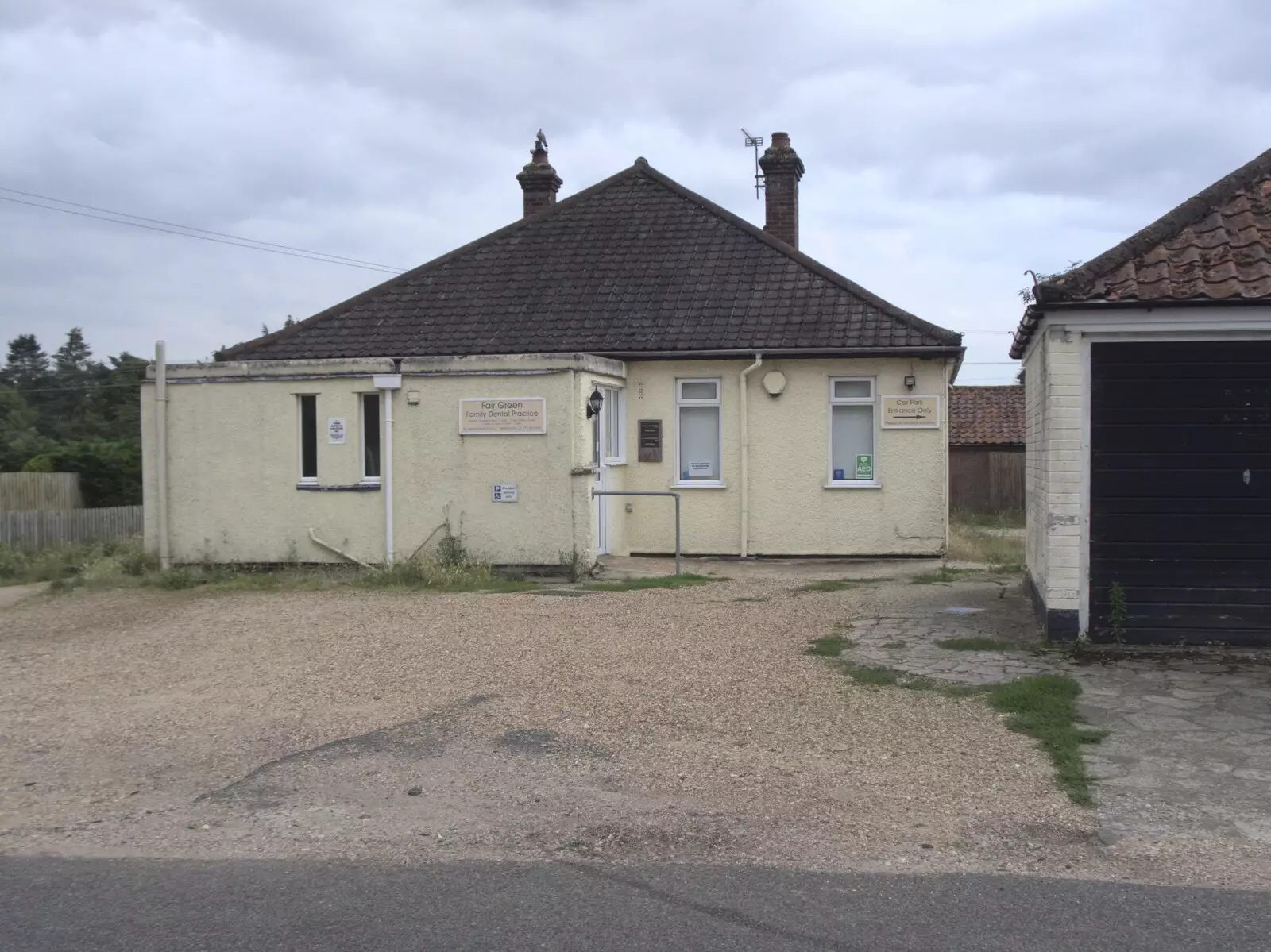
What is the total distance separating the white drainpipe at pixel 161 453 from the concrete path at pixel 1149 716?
9.38 meters

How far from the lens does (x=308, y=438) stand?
15734mm

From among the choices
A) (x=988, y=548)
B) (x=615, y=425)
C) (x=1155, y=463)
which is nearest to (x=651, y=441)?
(x=615, y=425)

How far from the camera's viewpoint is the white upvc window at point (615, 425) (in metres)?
16.8

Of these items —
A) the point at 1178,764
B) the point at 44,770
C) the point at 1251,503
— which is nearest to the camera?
the point at 1178,764

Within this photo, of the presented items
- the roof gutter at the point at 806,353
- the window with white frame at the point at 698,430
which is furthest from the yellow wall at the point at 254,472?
the window with white frame at the point at 698,430

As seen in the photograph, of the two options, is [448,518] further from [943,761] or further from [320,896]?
[320,896]

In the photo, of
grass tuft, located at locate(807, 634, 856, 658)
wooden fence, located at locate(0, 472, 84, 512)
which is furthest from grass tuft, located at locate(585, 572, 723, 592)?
wooden fence, located at locate(0, 472, 84, 512)

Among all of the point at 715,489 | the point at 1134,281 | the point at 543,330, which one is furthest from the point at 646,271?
the point at 1134,281

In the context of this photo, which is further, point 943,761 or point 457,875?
point 943,761

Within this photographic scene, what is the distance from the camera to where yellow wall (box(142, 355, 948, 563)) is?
1498cm

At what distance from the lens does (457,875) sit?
16.8ft

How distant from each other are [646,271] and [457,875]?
48.8ft

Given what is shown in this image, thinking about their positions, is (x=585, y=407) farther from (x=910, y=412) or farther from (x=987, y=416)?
(x=987, y=416)

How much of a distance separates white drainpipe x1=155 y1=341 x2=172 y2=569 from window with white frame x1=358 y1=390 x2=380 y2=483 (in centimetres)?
257
